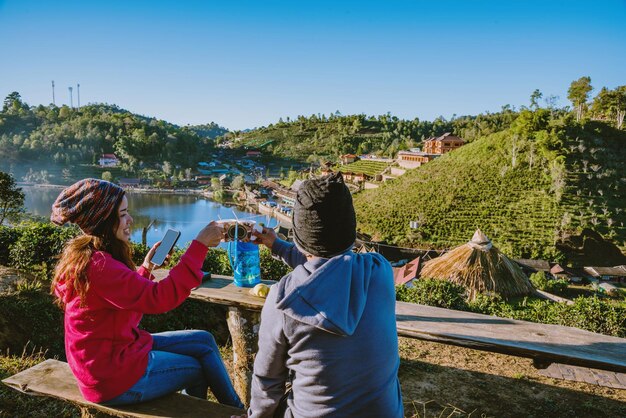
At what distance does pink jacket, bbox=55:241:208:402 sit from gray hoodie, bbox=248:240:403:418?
0.47 metres

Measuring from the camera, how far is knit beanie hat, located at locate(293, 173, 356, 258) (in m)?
1.14

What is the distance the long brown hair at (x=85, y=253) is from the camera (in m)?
1.41

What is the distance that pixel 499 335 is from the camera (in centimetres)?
194

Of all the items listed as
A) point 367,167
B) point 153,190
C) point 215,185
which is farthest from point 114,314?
point 153,190

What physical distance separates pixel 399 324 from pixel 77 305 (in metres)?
1.45

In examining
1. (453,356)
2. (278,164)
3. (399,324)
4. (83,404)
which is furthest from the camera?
(278,164)

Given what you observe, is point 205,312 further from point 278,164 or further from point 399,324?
point 278,164

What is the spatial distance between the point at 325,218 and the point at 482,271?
7381 millimetres

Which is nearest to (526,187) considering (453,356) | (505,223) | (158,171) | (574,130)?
(505,223)

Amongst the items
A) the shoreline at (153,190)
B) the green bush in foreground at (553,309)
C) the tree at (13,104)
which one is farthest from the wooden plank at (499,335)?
the tree at (13,104)

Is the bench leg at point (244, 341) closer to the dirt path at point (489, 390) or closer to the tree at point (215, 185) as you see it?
the dirt path at point (489, 390)

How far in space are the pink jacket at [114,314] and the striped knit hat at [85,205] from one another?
15 cm

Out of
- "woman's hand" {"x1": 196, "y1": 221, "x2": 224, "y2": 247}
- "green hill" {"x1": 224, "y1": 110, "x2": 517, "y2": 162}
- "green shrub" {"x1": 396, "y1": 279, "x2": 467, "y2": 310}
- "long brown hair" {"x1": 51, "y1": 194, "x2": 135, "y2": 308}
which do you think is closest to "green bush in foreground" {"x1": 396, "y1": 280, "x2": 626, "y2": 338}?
"green shrub" {"x1": 396, "y1": 279, "x2": 467, "y2": 310}

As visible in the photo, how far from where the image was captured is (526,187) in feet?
92.1
